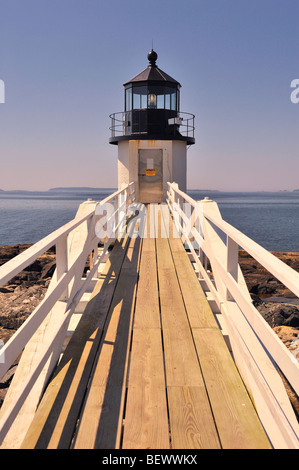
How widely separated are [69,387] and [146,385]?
607 mm

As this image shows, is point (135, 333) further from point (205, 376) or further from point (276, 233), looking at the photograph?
point (276, 233)

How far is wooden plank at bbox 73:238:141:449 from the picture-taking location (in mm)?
2492

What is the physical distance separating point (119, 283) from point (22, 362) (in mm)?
2019

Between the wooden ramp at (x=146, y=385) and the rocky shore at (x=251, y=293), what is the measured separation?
4661mm

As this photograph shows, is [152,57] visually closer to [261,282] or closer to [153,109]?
[153,109]

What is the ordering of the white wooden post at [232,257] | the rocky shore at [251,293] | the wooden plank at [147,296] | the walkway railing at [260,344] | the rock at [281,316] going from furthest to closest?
the rock at [281,316]
the rocky shore at [251,293]
the wooden plank at [147,296]
the white wooden post at [232,257]
the walkway railing at [260,344]

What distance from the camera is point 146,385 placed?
10.1 ft

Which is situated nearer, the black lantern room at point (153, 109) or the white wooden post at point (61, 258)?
the white wooden post at point (61, 258)

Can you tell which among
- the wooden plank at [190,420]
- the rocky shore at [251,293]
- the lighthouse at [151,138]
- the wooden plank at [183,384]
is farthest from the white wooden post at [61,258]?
the lighthouse at [151,138]

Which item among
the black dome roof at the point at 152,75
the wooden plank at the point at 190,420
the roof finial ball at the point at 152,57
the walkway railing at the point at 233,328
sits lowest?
the wooden plank at the point at 190,420

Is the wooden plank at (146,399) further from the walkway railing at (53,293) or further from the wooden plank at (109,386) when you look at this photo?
the walkway railing at (53,293)

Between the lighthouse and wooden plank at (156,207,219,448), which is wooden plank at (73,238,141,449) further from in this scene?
the lighthouse

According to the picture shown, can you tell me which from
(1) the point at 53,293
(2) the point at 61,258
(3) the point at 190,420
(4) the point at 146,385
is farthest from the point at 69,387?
(2) the point at 61,258

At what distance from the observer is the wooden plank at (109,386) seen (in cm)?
249
